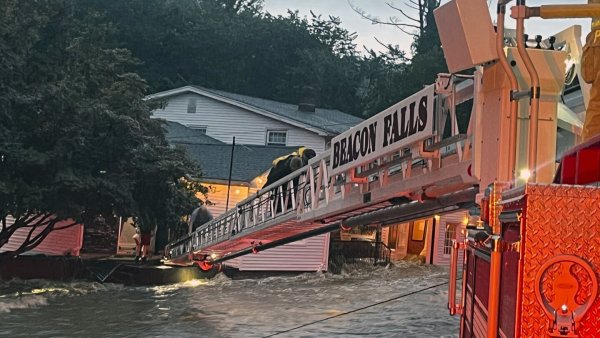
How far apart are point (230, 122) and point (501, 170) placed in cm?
2481

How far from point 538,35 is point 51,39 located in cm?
1420

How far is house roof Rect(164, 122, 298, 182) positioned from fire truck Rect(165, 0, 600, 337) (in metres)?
14.6

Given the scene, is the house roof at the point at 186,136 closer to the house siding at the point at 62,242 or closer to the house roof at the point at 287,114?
the house roof at the point at 287,114

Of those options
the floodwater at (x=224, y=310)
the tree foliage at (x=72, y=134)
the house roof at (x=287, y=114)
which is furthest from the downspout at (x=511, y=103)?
the house roof at (x=287, y=114)

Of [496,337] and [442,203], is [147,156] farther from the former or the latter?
[496,337]

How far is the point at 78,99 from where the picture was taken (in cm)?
1571

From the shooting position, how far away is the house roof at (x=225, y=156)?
22216mm

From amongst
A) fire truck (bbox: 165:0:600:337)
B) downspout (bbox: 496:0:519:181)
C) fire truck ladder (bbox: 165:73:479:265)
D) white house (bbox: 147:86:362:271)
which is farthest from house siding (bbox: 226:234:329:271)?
downspout (bbox: 496:0:519:181)

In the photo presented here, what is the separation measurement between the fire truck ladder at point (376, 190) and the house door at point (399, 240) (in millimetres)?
16220

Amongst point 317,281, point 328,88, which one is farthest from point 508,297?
point 328,88

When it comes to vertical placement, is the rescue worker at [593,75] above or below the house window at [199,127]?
below

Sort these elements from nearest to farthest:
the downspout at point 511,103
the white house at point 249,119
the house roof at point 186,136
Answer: the downspout at point 511,103
the house roof at point 186,136
the white house at point 249,119

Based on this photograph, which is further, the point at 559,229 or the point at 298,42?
the point at 298,42

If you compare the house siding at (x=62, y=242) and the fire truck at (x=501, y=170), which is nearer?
the fire truck at (x=501, y=170)
